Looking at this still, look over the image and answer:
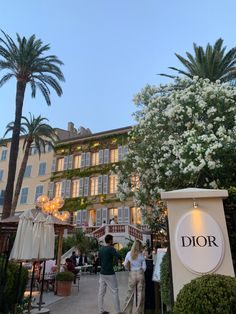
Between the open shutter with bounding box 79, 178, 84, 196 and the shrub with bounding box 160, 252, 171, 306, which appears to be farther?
the open shutter with bounding box 79, 178, 84, 196

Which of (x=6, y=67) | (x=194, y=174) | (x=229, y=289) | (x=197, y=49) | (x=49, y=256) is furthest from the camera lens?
(x=6, y=67)

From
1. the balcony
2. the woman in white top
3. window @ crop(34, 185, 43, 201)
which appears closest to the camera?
the woman in white top

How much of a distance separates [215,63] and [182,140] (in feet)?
21.2

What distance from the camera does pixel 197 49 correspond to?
15242mm

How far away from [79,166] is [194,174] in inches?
904

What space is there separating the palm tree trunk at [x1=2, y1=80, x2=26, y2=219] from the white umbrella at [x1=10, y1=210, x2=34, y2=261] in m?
8.24

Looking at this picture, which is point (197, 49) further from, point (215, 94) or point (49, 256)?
point (49, 256)

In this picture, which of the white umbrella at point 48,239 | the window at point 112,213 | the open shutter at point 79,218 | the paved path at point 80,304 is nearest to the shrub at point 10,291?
the white umbrella at point 48,239

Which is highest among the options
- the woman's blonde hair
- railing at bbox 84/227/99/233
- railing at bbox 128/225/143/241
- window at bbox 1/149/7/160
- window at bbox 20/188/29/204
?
window at bbox 1/149/7/160

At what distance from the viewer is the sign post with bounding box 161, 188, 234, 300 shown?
498 cm

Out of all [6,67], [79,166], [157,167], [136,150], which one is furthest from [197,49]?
[79,166]

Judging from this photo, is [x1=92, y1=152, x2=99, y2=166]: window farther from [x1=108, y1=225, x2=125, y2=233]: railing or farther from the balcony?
[x1=108, y1=225, x2=125, y2=233]: railing

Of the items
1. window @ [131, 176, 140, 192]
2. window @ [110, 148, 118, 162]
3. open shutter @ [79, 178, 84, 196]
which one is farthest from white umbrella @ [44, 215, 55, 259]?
open shutter @ [79, 178, 84, 196]

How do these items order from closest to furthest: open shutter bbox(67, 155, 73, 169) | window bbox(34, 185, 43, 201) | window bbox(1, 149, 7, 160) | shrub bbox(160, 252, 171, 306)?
shrub bbox(160, 252, 171, 306)
open shutter bbox(67, 155, 73, 169)
window bbox(34, 185, 43, 201)
window bbox(1, 149, 7, 160)
